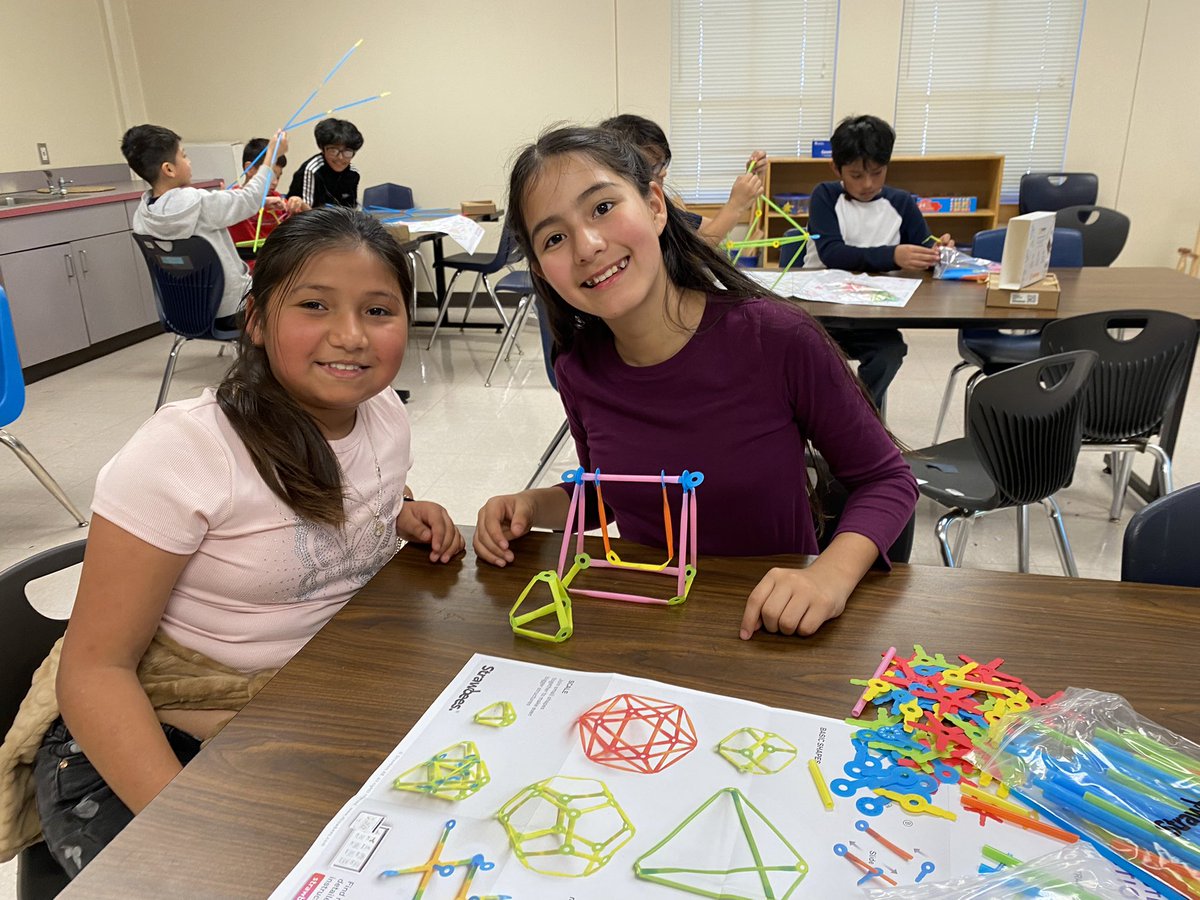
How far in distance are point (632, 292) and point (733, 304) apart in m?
0.17

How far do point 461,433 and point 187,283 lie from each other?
1.28m

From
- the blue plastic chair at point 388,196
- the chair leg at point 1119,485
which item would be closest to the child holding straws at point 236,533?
the chair leg at point 1119,485

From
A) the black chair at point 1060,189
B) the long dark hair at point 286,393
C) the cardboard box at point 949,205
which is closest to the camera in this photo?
the long dark hair at point 286,393

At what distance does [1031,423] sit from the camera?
1.76 meters

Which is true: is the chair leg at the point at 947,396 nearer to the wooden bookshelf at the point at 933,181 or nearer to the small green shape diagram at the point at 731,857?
the wooden bookshelf at the point at 933,181

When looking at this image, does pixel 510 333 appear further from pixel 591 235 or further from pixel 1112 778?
pixel 1112 778

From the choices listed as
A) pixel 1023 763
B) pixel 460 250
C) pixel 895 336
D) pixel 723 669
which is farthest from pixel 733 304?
pixel 460 250

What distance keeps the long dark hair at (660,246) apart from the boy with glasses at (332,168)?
4.05 meters

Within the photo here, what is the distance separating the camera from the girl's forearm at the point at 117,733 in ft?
2.84

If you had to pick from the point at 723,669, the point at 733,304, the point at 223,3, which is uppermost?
the point at 223,3

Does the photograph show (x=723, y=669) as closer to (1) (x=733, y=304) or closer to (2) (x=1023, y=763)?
(2) (x=1023, y=763)

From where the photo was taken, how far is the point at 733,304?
1.20 metres

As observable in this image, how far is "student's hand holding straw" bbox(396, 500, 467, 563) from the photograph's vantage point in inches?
42.8

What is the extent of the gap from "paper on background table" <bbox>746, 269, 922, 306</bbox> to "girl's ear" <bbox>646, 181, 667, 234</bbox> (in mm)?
1406
